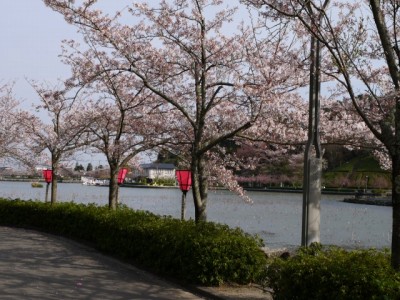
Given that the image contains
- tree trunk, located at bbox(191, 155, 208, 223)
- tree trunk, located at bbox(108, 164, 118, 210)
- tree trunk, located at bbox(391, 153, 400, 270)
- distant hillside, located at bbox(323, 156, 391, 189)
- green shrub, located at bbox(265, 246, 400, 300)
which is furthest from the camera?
distant hillside, located at bbox(323, 156, 391, 189)

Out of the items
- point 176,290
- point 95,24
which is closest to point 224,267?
point 176,290

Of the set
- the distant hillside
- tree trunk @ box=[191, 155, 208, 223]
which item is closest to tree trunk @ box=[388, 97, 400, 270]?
tree trunk @ box=[191, 155, 208, 223]

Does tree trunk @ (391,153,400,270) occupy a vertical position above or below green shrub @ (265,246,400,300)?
above

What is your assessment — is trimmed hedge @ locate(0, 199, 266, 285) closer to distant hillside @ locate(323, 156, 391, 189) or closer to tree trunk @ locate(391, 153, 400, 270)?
tree trunk @ locate(391, 153, 400, 270)

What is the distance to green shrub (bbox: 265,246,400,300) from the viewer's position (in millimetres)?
4949

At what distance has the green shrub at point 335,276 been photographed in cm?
495

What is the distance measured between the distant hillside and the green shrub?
61470 millimetres

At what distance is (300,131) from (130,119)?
505 centimetres

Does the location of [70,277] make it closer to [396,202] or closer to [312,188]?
[312,188]

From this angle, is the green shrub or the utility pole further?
the utility pole

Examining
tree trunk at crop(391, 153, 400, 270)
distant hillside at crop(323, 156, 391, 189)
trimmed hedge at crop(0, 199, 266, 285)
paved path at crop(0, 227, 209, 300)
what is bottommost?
paved path at crop(0, 227, 209, 300)

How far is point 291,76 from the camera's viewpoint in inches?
357

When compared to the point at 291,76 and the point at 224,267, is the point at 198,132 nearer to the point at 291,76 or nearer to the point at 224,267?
the point at 291,76

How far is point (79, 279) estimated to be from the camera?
28.5 ft
